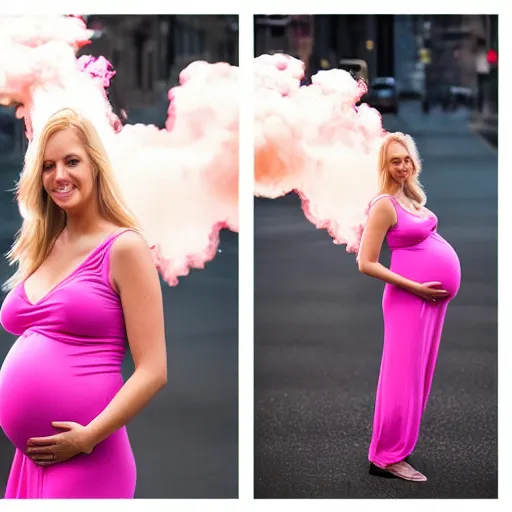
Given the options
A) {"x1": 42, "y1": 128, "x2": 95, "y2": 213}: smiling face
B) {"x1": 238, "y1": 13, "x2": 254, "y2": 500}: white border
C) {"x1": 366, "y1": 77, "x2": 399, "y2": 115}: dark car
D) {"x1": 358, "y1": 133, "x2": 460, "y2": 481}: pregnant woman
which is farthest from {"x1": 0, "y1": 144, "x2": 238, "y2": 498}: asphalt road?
{"x1": 366, "y1": 77, "x2": 399, "y2": 115}: dark car

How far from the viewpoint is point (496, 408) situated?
411cm

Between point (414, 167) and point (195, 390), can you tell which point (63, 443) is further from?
point (414, 167)

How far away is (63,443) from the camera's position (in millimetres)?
3754

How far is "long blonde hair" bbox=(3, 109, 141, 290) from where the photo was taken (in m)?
3.89

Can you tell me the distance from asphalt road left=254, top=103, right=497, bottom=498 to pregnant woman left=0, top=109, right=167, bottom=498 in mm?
532

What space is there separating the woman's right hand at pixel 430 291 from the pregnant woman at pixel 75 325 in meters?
1.09

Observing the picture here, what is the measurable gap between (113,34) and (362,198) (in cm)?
A: 128

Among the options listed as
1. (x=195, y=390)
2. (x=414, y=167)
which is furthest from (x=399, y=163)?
(x=195, y=390)

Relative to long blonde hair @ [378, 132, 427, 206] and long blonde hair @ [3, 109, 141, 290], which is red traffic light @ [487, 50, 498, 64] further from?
long blonde hair @ [3, 109, 141, 290]

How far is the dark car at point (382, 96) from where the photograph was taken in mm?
4070

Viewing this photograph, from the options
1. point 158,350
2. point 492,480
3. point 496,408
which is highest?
point 158,350
